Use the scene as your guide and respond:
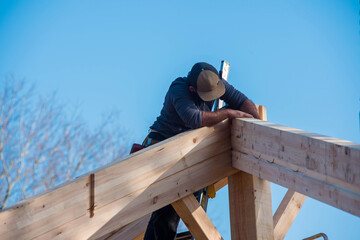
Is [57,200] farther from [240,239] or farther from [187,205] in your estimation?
[240,239]

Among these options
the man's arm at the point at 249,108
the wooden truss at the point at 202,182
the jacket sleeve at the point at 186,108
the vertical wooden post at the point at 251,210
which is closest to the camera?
the wooden truss at the point at 202,182

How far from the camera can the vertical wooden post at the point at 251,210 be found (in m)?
2.54

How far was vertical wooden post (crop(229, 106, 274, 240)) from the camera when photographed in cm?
254

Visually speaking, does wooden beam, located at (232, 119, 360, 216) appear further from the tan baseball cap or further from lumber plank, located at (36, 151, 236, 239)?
the tan baseball cap

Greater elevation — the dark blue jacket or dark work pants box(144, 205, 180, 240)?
the dark blue jacket

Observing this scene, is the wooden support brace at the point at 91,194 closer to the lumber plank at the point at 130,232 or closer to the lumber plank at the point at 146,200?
the lumber plank at the point at 146,200

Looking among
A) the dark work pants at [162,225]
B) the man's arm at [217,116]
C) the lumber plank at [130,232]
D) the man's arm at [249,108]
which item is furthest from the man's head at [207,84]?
the lumber plank at [130,232]

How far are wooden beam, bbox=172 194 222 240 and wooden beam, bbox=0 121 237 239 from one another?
7cm

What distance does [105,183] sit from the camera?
86.7 inches

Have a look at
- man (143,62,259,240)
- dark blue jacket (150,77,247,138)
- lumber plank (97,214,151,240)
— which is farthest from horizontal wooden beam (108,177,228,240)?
dark blue jacket (150,77,247,138)

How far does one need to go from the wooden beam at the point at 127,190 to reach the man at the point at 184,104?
323 millimetres

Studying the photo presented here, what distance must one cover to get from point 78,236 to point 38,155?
12.5 metres

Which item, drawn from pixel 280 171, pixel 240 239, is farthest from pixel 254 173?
pixel 240 239

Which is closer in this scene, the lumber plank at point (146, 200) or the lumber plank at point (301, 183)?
the lumber plank at point (301, 183)
